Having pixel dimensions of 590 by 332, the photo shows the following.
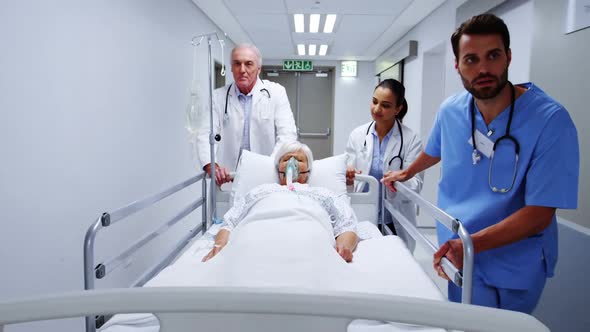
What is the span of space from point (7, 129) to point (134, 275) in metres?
1.73

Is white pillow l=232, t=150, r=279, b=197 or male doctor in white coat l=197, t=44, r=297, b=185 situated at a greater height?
male doctor in white coat l=197, t=44, r=297, b=185

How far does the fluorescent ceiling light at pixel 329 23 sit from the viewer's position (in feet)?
16.9

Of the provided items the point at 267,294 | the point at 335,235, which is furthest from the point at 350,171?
the point at 267,294

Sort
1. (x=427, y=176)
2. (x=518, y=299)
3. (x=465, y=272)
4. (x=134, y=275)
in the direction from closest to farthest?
1. (x=465, y=272)
2. (x=518, y=299)
3. (x=134, y=275)
4. (x=427, y=176)

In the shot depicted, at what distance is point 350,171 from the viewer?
106 inches

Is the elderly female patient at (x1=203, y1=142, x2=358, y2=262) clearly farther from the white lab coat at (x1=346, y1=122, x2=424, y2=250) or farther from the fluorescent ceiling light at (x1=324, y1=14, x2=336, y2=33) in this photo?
the fluorescent ceiling light at (x1=324, y1=14, x2=336, y2=33)

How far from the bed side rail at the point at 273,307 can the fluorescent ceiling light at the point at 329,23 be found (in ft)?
15.8

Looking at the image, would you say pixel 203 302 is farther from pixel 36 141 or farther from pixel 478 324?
pixel 36 141

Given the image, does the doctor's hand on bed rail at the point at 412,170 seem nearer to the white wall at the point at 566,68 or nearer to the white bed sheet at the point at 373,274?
the white bed sheet at the point at 373,274

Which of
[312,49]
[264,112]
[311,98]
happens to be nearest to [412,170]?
[264,112]

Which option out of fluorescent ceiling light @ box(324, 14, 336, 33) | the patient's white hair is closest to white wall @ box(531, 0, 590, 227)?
the patient's white hair

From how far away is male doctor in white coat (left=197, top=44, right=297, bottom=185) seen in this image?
119 inches

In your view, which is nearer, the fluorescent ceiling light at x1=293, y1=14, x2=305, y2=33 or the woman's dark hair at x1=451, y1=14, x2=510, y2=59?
the woman's dark hair at x1=451, y1=14, x2=510, y2=59

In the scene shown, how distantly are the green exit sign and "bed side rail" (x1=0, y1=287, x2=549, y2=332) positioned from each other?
867 cm
